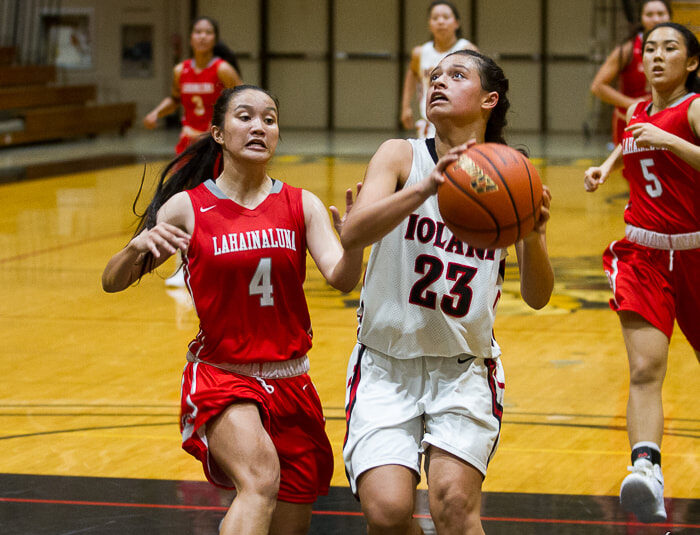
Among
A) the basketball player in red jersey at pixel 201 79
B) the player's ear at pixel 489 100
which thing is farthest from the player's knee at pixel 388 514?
the basketball player in red jersey at pixel 201 79

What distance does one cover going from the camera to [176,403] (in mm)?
5801

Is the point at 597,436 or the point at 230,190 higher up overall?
the point at 230,190

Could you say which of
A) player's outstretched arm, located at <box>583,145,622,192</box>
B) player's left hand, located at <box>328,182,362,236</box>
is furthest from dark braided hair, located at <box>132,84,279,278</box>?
player's outstretched arm, located at <box>583,145,622,192</box>

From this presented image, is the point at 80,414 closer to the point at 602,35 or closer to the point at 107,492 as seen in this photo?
the point at 107,492

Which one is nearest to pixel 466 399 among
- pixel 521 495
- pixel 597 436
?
pixel 521 495

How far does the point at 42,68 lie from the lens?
21688 mm

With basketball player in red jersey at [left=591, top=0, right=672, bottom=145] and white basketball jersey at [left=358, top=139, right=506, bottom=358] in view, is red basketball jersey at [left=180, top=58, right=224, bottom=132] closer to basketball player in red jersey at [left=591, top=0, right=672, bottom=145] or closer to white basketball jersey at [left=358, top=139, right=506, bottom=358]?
basketball player in red jersey at [left=591, top=0, right=672, bottom=145]

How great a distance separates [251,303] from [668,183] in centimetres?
197

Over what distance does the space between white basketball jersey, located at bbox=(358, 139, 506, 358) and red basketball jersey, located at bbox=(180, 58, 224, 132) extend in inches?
250

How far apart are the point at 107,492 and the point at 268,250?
1550 mm

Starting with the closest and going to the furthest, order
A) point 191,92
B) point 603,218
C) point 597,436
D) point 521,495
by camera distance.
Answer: point 521,495, point 597,436, point 191,92, point 603,218

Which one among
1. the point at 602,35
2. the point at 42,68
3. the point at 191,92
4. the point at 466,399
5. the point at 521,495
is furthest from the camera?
the point at 602,35

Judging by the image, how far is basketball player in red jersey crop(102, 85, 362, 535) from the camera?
3.40 meters

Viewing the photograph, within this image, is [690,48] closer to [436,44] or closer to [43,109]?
[436,44]
